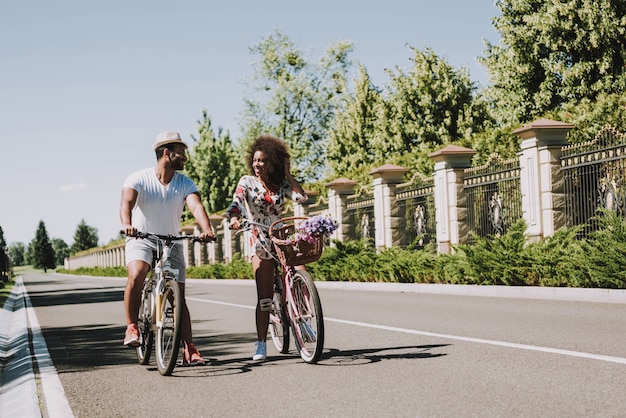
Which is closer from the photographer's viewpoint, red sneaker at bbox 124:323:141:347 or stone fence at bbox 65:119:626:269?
red sneaker at bbox 124:323:141:347

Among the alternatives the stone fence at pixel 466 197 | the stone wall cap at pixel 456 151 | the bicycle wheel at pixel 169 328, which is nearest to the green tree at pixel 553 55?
the stone fence at pixel 466 197

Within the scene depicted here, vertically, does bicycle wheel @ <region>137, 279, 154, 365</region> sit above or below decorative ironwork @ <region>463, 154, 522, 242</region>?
below

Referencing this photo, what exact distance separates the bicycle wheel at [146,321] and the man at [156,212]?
63 mm

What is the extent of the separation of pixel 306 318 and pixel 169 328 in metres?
1.10

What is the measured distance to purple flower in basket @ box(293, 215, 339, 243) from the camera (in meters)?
6.29

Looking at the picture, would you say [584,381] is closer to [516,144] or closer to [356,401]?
[356,401]

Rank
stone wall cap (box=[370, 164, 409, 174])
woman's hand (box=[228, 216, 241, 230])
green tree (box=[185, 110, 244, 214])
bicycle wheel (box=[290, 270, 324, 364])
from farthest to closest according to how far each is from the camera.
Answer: green tree (box=[185, 110, 244, 214])
stone wall cap (box=[370, 164, 409, 174])
woman's hand (box=[228, 216, 241, 230])
bicycle wheel (box=[290, 270, 324, 364])

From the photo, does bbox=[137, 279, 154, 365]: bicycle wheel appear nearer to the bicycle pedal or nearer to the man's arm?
the man's arm

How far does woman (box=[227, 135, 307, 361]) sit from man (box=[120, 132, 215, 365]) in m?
0.41

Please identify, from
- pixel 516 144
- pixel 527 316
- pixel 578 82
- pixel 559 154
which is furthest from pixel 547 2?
pixel 527 316

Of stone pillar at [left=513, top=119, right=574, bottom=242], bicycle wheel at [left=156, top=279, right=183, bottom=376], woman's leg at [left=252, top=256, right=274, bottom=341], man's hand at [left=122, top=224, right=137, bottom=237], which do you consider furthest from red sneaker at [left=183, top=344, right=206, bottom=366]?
stone pillar at [left=513, top=119, right=574, bottom=242]

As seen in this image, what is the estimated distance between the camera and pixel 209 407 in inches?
200

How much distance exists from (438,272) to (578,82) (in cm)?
2032

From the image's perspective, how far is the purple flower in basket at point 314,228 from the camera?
629 cm
